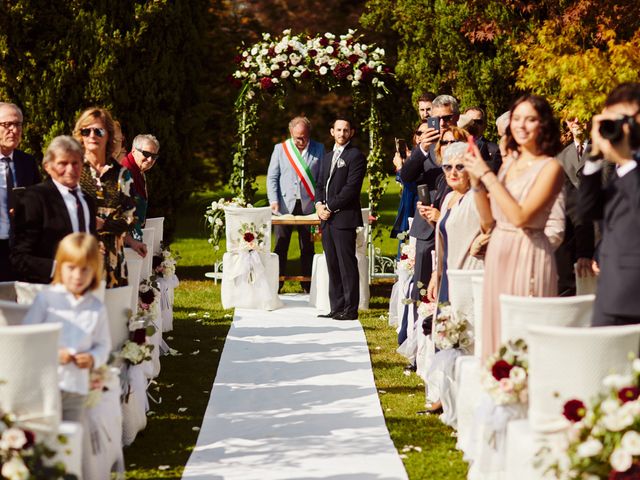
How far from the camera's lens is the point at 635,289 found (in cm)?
539

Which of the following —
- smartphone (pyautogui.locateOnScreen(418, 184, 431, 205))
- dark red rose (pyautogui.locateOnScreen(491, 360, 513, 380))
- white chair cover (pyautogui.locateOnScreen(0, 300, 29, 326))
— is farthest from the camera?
smartphone (pyautogui.locateOnScreen(418, 184, 431, 205))

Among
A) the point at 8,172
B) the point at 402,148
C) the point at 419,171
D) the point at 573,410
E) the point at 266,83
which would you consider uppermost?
the point at 266,83

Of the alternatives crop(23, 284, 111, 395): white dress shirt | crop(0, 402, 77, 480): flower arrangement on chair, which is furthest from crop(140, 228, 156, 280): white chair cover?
crop(0, 402, 77, 480): flower arrangement on chair

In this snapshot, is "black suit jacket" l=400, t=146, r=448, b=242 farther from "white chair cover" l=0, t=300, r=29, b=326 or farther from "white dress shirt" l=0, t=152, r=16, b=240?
"white chair cover" l=0, t=300, r=29, b=326

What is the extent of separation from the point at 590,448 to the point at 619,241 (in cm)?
112

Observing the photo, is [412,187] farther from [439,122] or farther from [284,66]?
[284,66]

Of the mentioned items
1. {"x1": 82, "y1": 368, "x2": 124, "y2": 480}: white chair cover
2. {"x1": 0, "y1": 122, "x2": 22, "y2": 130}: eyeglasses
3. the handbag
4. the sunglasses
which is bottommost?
{"x1": 82, "y1": 368, "x2": 124, "y2": 480}: white chair cover

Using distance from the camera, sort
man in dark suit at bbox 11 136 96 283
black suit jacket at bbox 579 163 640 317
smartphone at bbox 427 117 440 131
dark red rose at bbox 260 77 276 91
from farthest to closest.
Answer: dark red rose at bbox 260 77 276 91
smartphone at bbox 427 117 440 131
man in dark suit at bbox 11 136 96 283
black suit jacket at bbox 579 163 640 317

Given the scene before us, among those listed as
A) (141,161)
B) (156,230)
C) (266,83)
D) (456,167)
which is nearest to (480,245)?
(456,167)

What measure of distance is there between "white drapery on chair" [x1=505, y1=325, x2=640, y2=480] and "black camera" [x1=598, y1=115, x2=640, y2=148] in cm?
91

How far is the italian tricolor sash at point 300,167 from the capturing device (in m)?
13.6

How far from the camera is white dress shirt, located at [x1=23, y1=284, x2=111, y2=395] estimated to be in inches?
220

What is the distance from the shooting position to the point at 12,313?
593 centimetres

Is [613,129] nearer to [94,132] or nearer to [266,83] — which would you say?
[94,132]
